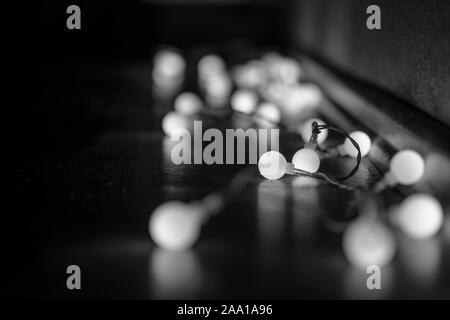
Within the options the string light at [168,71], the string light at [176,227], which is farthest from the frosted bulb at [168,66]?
the string light at [176,227]

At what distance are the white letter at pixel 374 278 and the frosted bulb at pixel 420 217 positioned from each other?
0.16 meters

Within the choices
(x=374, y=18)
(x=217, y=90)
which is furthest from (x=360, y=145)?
(x=217, y=90)

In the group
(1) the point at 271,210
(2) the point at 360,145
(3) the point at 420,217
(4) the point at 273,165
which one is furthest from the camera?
(2) the point at 360,145

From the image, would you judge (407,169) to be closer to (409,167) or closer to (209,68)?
(409,167)

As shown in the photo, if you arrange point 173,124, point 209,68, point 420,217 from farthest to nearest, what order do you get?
1. point 209,68
2. point 173,124
3. point 420,217

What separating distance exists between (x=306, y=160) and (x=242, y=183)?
176 millimetres

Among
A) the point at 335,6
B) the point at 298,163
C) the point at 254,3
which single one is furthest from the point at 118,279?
the point at 254,3

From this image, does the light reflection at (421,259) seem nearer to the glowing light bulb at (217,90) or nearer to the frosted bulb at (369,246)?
the frosted bulb at (369,246)

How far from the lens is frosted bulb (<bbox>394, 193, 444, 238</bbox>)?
3.71ft

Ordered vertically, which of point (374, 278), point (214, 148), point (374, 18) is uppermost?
point (374, 18)

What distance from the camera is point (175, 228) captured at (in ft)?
3.60

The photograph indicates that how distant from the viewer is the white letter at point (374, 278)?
99 centimetres

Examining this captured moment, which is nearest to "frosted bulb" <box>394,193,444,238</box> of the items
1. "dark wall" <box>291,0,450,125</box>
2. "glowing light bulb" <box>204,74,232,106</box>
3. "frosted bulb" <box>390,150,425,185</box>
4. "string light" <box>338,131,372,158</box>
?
"frosted bulb" <box>390,150,425,185</box>
